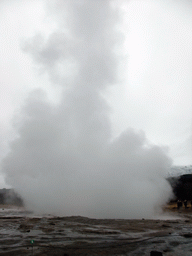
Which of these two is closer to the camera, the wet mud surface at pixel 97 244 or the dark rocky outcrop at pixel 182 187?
the wet mud surface at pixel 97 244

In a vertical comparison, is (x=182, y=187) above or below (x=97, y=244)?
above

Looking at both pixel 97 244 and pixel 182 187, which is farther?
pixel 182 187

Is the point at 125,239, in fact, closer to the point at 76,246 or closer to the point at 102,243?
the point at 102,243

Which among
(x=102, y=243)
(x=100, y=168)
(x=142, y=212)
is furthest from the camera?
(x=100, y=168)

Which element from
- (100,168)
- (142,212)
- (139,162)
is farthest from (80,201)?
(139,162)

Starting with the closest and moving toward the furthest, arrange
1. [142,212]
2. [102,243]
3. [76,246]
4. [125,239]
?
[76,246]
[102,243]
[125,239]
[142,212]

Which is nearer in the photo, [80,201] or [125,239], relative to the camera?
[125,239]

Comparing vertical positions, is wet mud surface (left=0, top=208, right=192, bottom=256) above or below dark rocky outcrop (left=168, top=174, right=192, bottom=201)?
below

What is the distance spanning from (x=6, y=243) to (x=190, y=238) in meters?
6.88

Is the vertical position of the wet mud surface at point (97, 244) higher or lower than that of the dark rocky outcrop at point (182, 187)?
lower

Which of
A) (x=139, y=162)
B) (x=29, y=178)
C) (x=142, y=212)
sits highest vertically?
(x=139, y=162)

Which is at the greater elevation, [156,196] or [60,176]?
[60,176]

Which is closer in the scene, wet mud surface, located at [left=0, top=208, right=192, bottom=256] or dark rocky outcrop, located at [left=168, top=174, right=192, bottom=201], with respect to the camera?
wet mud surface, located at [left=0, top=208, right=192, bottom=256]

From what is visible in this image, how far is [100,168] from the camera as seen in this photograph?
2080 cm
